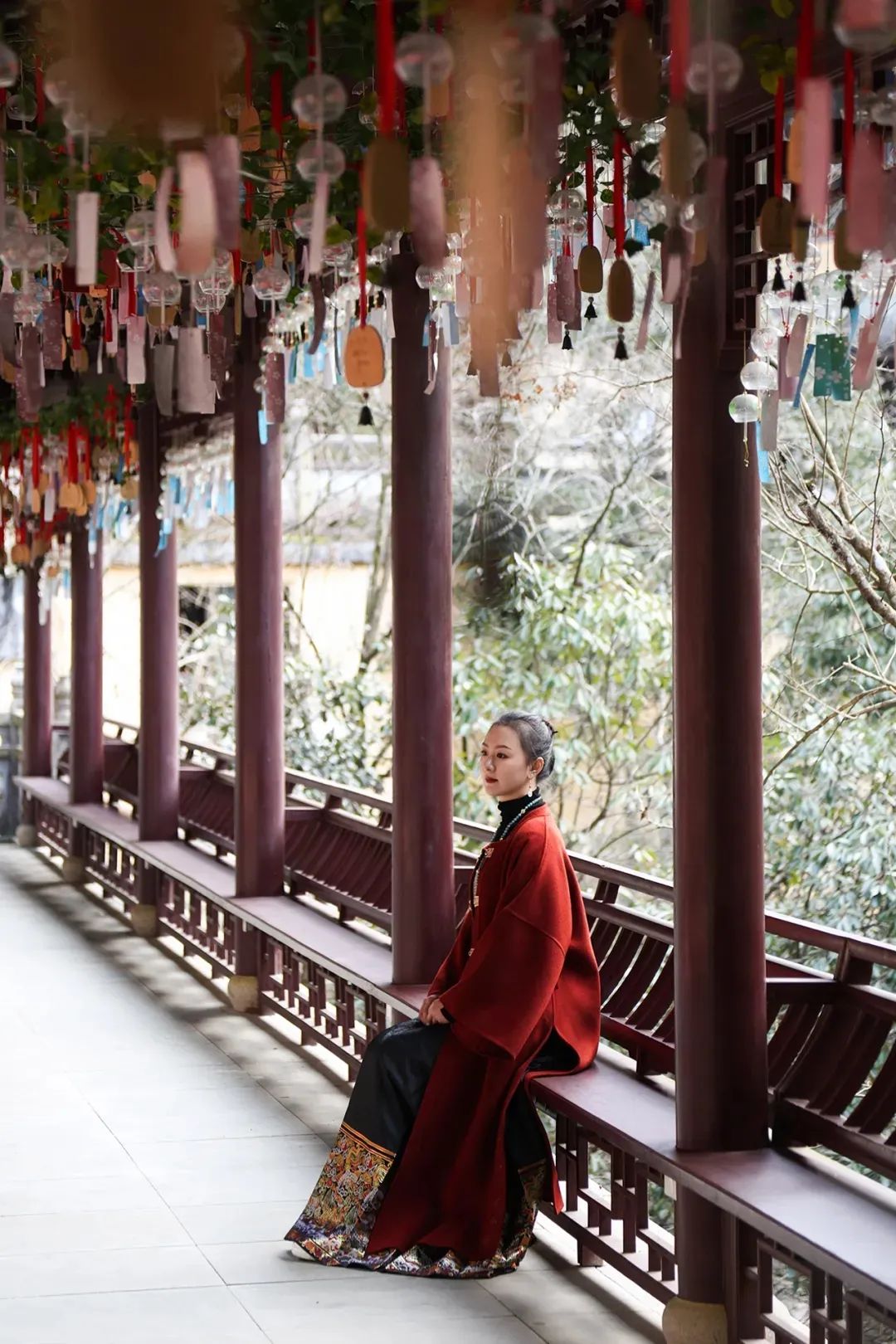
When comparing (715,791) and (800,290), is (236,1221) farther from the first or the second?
(800,290)

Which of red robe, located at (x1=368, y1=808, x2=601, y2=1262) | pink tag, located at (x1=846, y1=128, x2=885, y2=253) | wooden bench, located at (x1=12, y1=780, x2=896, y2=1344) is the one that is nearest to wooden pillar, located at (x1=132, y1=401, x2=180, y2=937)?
wooden bench, located at (x1=12, y1=780, x2=896, y2=1344)

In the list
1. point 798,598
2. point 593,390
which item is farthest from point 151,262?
point 593,390

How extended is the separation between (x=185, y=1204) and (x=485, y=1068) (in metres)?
1.12

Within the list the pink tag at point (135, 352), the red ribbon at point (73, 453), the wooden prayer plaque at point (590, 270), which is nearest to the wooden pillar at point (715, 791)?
the wooden prayer plaque at point (590, 270)

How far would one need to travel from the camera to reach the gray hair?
430 centimetres

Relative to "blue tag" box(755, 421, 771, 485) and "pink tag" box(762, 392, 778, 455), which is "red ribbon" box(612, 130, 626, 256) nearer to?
"pink tag" box(762, 392, 778, 455)

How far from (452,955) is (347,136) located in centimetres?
207

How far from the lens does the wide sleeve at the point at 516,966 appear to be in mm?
4051

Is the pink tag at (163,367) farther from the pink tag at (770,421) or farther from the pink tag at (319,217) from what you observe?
the pink tag at (319,217)

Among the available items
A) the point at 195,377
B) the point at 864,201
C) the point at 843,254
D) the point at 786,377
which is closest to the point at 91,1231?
the point at 195,377

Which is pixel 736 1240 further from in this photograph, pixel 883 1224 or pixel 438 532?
pixel 438 532

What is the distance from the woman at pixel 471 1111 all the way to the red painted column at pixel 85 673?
7.72 metres

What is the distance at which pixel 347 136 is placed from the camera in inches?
149

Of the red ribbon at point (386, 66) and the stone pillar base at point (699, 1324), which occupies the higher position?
the red ribbon at point (386, 66)
